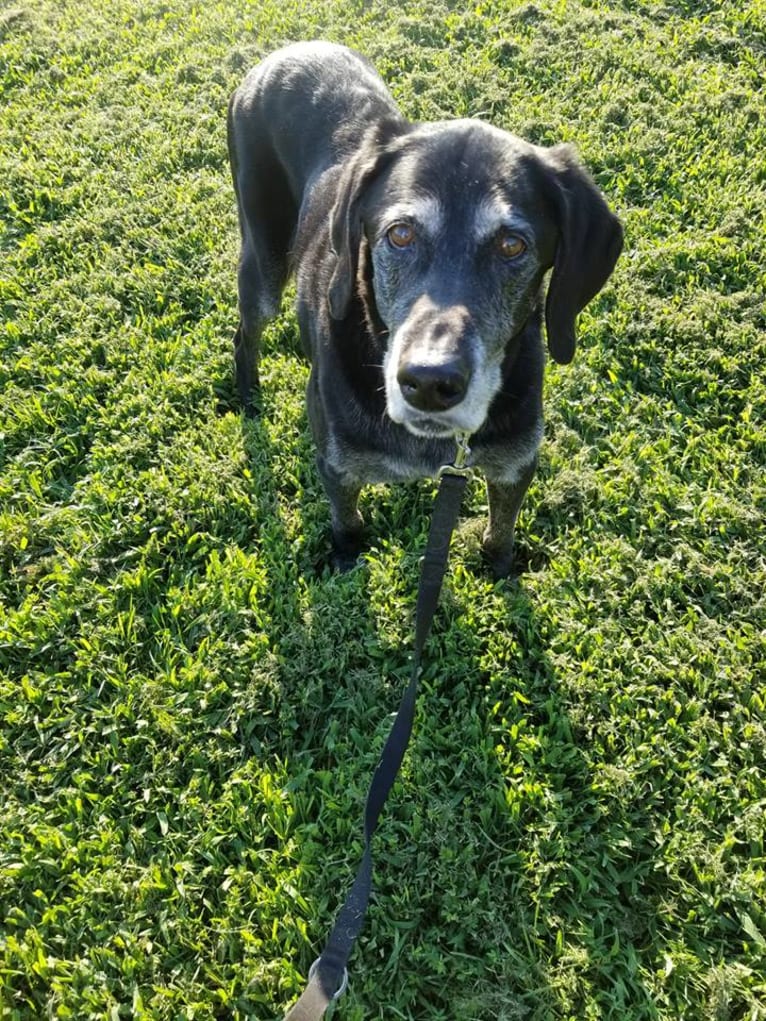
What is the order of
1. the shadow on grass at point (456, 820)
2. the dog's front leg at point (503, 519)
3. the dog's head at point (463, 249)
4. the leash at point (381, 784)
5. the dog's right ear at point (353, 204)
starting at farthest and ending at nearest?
1. the dog's front leg at point (503, 519)
2. the dog's right ear at point (353, 204)
3. the shadow on grass at point (456, 820)
4. the dog's head at point (463, 249)
5. the leash at point (381, 784)

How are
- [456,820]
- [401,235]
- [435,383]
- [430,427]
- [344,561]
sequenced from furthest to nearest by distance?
1. [344,561]
2. [456,820]
3. [401,235]
4. [430,427]
5. [435,383]

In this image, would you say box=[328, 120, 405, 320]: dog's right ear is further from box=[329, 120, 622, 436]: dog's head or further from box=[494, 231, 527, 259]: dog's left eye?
box=[494, 231, 527, 259]: dog's left eye

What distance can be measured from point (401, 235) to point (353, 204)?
1.09 feet

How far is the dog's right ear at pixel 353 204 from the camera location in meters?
2.79

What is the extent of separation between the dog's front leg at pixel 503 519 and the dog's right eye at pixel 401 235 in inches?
41.6

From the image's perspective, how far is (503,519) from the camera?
340 cm

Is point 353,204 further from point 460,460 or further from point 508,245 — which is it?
point 460,460

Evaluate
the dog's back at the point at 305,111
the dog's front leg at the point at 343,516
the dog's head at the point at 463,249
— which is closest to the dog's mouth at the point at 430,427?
the dog's head at the point at 463,249

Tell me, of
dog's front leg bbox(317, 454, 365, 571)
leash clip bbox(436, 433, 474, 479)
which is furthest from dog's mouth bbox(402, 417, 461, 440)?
dog's front leg bbox(317, 454, 365, 571)

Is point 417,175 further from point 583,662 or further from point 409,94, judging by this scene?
point 409,94

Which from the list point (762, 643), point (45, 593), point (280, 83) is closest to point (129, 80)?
point (280, 83)

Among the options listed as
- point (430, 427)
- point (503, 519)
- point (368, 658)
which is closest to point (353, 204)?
point (430, 427)

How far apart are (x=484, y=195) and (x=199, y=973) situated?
9.41 ft

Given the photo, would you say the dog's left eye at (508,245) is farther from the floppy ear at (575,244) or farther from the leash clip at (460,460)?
the leash clip at (460,460)
